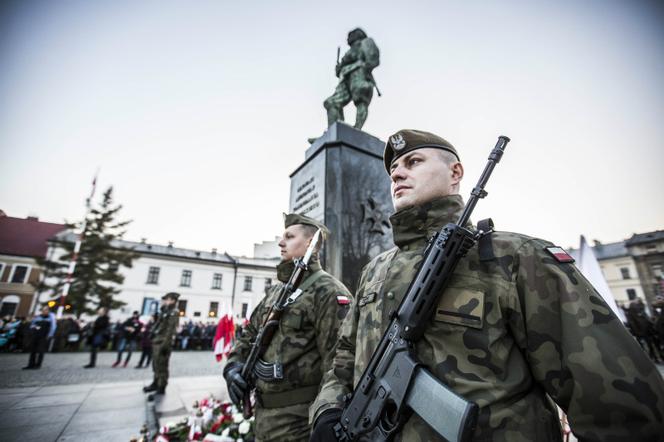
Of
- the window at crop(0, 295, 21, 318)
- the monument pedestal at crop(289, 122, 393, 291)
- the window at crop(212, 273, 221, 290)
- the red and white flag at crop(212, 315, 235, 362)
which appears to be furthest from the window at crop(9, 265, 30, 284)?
the monument pedestal at crop(289, 122, 393, 291)

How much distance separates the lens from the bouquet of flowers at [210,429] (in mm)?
3506

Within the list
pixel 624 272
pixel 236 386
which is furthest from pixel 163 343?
pixel 624 272

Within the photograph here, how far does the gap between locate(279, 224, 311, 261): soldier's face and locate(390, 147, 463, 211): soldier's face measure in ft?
5.26

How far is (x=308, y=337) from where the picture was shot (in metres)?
2.51

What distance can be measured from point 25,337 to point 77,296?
10.9 meters

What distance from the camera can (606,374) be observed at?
35.5 inches

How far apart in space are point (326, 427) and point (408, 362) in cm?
52

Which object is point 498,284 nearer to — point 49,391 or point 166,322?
point 166,322

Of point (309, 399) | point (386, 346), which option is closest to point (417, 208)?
point (386, 346)

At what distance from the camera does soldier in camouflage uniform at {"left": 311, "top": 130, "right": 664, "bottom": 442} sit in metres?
0.89

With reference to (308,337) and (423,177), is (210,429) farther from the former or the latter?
(423,177)

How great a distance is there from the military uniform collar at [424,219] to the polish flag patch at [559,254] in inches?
17.5

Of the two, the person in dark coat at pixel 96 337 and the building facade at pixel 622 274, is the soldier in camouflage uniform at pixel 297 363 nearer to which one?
the person in dark coat at pixel 96 337

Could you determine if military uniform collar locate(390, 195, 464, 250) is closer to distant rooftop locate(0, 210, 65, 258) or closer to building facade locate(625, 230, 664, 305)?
distant rooftop locate(0, 210, 65, 258)
